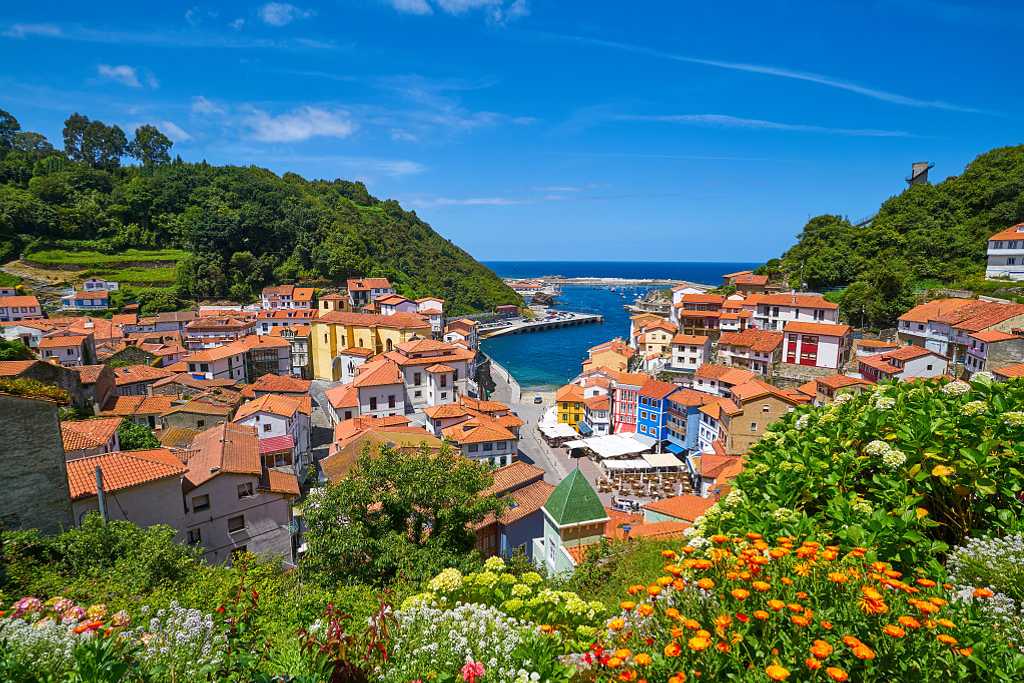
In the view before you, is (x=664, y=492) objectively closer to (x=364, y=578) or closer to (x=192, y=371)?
(x=364, y=578)

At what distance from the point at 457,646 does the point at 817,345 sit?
44313mm

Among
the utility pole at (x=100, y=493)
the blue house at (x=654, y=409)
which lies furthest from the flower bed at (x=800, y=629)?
the blue house at (x=654, y=409)

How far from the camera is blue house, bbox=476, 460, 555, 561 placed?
15117 millimetres

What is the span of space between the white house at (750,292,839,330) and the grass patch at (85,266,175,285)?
72388mm

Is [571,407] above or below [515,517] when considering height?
below

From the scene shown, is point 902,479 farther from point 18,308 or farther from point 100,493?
point 18,308

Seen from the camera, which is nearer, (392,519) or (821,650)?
(821,650)

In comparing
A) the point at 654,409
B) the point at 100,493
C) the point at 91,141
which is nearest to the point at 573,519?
the point at 100,493

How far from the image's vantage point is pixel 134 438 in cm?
2103

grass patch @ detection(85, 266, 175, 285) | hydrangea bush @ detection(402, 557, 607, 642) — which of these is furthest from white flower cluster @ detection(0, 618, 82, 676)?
grass patch @ detection(85, 266, 175, 285)

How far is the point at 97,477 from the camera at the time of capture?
12164 mm

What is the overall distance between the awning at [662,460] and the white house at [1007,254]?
3309 cm

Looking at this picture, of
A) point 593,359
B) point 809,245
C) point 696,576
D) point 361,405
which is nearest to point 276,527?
point 696,576

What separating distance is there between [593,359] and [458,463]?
43196 millimetres
